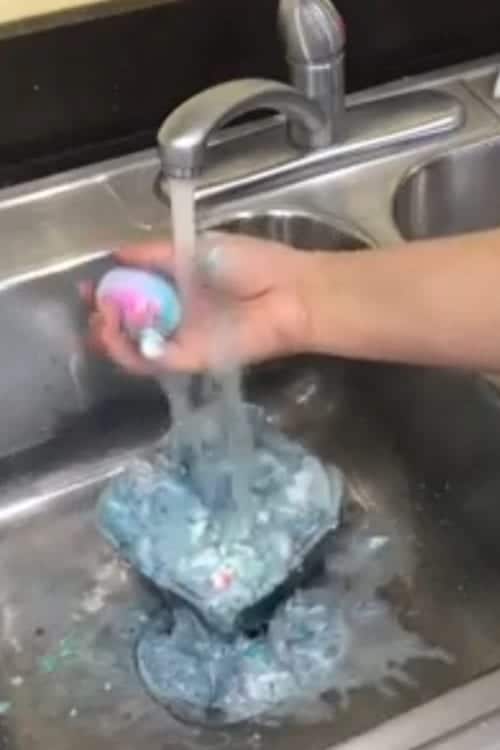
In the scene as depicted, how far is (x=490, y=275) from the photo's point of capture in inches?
29.9

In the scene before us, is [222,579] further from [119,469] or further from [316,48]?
[316,48]

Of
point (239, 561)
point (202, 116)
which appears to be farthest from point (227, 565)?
point (202, 116)

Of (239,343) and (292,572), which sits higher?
(239,343)

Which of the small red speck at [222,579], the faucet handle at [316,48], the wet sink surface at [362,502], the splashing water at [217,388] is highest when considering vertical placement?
the faucet handle at [316,48]

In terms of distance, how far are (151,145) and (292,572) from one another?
0.96ft

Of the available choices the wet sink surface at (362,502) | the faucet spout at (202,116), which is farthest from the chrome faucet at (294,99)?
the wet sink surface at (362,502)

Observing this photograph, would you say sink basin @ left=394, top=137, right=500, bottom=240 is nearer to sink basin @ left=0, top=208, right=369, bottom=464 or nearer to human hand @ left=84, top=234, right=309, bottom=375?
sink basin @ left=0, top=208, right=369, bottom=464

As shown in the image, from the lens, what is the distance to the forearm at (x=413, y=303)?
2.50ft

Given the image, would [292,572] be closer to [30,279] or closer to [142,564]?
[142,564]

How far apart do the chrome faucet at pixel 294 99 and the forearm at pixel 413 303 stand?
9cm

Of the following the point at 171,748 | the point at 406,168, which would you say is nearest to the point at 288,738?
the point at 171,748

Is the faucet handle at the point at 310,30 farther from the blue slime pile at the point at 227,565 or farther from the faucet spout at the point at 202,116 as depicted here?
the blue slime pile at the point at 227,565

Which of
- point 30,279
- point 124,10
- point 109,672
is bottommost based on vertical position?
point 109,672

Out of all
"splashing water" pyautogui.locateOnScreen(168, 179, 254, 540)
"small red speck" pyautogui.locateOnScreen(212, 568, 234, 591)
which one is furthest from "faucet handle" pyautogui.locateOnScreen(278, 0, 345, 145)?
"small red speck" pyautogui.locateOnScreen(212, 568, 234, 591)
